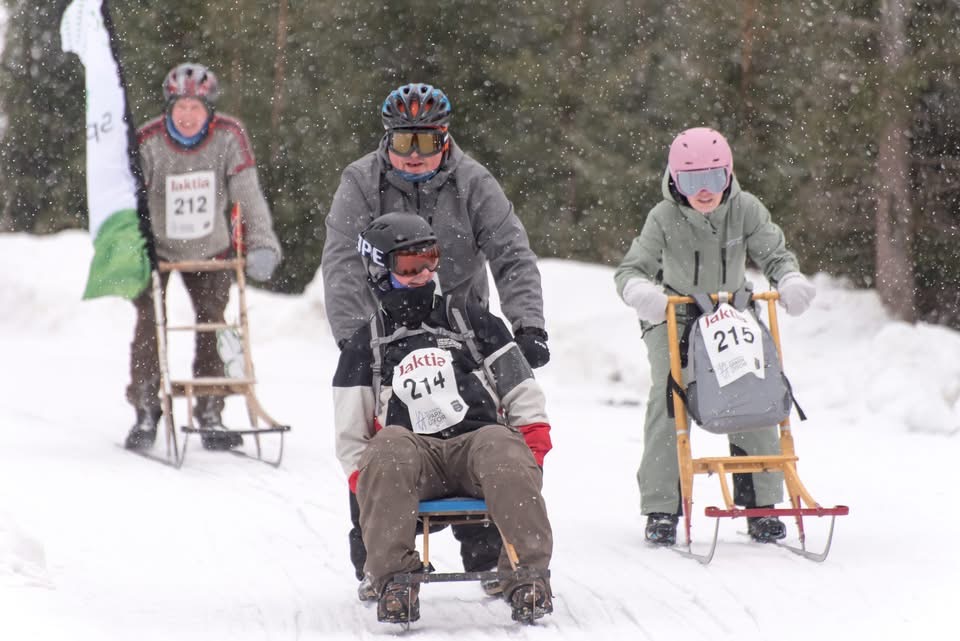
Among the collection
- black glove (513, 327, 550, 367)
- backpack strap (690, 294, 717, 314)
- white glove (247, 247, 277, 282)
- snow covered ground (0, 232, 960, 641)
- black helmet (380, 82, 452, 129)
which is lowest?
snow covered ground (0, 232, 960, 641)

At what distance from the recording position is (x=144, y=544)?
6.45 m

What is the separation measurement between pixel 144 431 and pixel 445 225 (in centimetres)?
438

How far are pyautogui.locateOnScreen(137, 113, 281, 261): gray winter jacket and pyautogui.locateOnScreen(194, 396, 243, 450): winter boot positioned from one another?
3.27ft

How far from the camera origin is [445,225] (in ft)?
18.9

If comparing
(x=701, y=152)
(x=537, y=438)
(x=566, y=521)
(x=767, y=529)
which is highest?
(x=701, y=152)

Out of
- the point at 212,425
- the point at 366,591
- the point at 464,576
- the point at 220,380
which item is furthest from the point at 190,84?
the point at 464,576

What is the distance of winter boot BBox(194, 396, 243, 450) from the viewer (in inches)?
373

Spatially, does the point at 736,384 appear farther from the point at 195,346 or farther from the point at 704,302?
the point at 195,346

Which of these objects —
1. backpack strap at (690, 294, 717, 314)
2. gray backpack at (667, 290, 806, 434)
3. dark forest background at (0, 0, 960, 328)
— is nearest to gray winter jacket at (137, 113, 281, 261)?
backpack strap at (690, 294, 717, 314)

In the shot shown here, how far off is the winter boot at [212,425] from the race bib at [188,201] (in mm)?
1124

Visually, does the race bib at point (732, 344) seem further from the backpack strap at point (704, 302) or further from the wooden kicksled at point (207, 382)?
the wooden kicksled at point (207, 382)

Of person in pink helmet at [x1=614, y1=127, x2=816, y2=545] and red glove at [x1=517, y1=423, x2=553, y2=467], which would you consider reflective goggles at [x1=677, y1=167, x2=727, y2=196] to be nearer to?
person in pink helmet at [x1=614, y1=127, x2=816, y2=545]

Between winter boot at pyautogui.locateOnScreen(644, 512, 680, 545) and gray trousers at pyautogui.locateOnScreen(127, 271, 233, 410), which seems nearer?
winter boot at pyautogui.locateOnScreen(644, 512, 680, 545)

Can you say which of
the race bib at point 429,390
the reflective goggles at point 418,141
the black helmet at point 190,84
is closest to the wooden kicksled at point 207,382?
the black helmet at point 190,84
